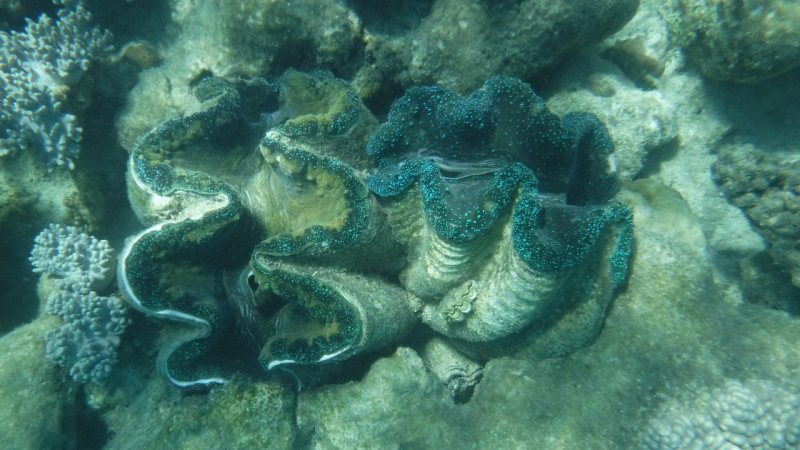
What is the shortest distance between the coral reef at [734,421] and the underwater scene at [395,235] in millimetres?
12

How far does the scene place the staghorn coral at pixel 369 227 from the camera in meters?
2.36

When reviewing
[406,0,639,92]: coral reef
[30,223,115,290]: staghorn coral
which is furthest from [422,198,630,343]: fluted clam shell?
[30,223,115,290]: staghorn coral

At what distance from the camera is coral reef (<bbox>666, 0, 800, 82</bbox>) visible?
287 centimetres

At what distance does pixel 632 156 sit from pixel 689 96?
110cm

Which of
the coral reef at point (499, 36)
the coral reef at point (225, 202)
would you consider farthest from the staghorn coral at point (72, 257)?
the coral reef at point (499, 36)

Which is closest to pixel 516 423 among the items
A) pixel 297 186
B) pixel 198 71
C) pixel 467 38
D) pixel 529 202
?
pixel 529 202

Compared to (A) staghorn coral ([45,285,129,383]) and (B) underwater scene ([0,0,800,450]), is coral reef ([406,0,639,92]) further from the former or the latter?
(A) staghorn coral ([45,285,129,383])

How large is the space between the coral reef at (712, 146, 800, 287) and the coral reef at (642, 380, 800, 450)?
1441mm

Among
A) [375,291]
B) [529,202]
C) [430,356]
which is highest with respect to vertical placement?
[529,202]

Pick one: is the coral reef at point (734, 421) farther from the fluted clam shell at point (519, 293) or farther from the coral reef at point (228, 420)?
the coral reef at point (228, 420)

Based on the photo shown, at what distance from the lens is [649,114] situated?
3541mm

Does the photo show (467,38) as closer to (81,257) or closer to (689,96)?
(689,96)

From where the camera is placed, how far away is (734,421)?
2.29 meters

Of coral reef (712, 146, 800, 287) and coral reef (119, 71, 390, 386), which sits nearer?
coral reef (119, 71, 390, 386)
